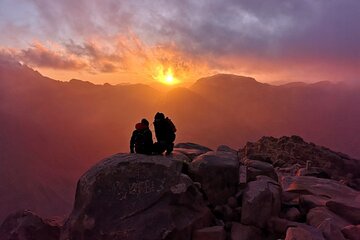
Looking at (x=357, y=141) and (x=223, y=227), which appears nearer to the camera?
(x=223, y=227)

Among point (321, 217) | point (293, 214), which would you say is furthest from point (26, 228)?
point (321, 217)

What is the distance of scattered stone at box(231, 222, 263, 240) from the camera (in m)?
10.9

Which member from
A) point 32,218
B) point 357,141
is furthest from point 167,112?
point 32,218

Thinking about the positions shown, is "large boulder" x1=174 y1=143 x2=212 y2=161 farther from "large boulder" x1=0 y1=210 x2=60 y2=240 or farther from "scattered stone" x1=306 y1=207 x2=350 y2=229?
"large boulder" x1=0 y1=210 x2=60 y2=240

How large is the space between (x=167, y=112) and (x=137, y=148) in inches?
4392

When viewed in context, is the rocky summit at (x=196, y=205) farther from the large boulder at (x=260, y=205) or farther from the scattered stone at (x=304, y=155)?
the scattered stone at (x=304, y=155)

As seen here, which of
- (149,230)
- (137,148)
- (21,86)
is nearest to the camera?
(149,230)

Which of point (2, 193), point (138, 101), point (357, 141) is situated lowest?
point (2, 193)

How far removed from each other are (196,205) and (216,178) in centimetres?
133

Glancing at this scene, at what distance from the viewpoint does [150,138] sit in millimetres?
13078

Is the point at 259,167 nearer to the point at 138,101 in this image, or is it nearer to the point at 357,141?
the point at 357,141

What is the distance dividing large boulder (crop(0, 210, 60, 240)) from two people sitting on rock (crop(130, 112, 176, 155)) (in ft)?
15.5

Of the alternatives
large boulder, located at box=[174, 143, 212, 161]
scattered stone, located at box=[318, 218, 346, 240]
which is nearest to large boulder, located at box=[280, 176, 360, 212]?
scattered stone, located at box=[318, 218, 346, 240]

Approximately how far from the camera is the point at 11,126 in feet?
290
